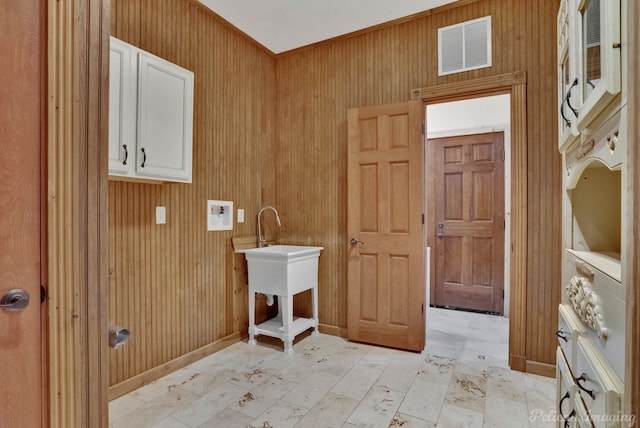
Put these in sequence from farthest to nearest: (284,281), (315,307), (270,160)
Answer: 1. (270,160)
2. (315,307)
3. (284,281)

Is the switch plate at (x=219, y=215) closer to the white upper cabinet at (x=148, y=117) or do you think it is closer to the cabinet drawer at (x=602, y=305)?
the white upper cabinet at (x=148, y=117)

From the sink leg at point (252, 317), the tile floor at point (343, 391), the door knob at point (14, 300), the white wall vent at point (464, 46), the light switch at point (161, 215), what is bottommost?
the tile floor at point (343, 391)

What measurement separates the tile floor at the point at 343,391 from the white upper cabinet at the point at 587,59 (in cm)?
164

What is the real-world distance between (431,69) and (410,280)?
1.88 m

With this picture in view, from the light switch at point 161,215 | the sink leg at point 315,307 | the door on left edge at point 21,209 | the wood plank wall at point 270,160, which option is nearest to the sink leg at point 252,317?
the wood plank wall at point 270,160

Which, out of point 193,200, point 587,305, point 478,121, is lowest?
point 587,305

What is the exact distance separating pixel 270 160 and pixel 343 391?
238cm

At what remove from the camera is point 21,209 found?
818 mm

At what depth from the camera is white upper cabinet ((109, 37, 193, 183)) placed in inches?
76.5

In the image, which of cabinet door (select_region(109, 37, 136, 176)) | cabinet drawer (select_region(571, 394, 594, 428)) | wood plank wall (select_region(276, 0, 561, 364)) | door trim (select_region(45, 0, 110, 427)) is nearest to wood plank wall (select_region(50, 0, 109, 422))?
door trim (select_region(45, 0, 110, 427))

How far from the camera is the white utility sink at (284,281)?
2.86 meters

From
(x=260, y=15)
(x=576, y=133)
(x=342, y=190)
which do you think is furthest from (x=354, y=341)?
(x=260, y=15)

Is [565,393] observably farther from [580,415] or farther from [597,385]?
[597,385]

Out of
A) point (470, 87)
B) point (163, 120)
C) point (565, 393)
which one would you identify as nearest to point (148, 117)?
point (163, 120)
